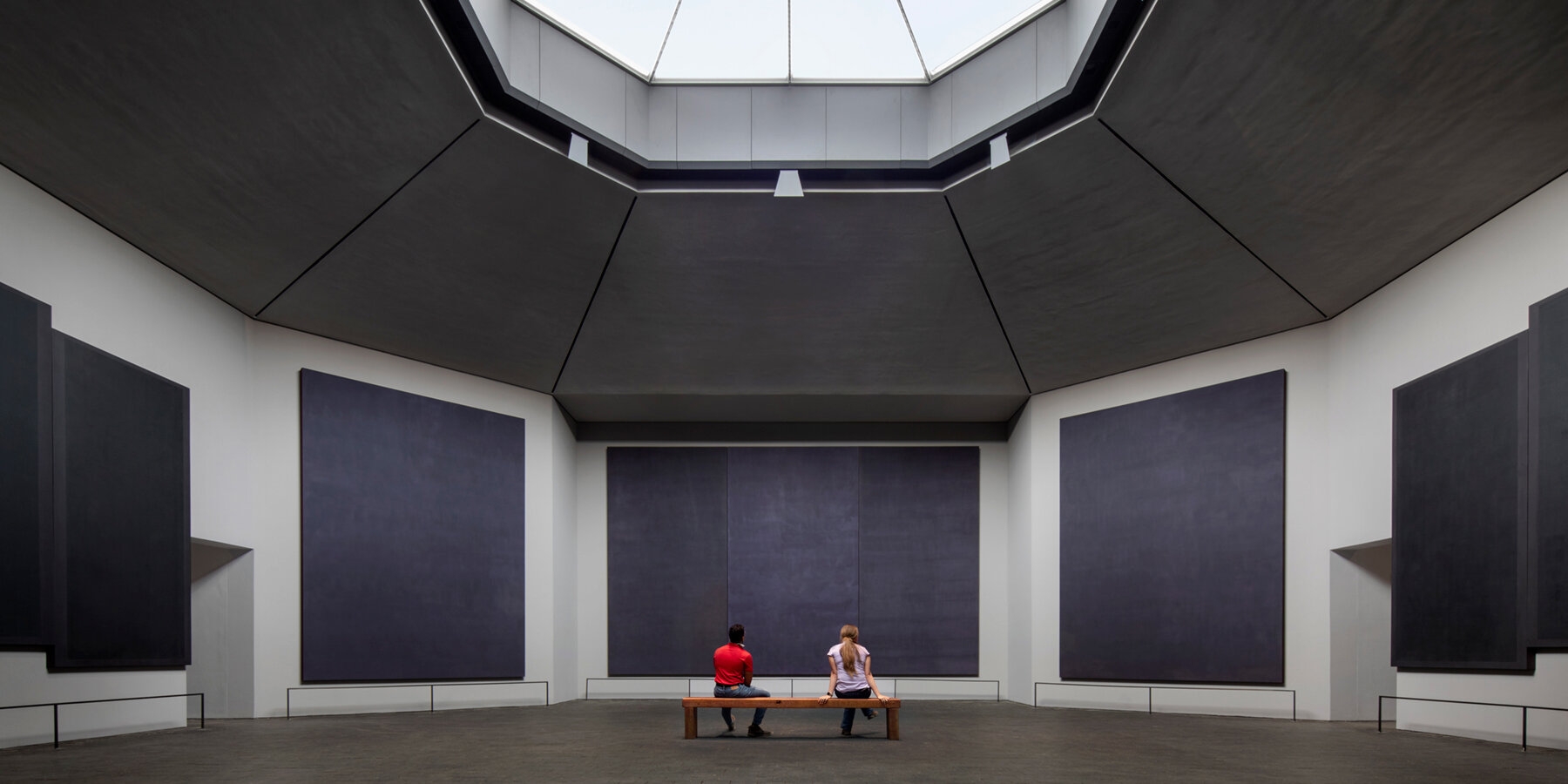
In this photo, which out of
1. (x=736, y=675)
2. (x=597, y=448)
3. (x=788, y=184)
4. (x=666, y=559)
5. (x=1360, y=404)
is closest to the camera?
(x=736, y=675)

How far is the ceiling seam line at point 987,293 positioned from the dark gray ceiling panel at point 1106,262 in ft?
0.27

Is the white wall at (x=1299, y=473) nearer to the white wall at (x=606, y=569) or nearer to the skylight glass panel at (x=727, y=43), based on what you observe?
the white wall at (x=606, y=569)

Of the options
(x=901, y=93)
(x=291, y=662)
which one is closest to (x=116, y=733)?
(x=291, y=662)

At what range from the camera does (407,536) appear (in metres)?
18.6

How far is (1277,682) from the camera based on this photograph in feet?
54.9

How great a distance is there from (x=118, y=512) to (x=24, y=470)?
193 centimetres

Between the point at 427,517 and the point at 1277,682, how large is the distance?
543 inches

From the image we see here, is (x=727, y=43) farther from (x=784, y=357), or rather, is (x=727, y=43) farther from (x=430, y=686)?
(x=430, y=686)

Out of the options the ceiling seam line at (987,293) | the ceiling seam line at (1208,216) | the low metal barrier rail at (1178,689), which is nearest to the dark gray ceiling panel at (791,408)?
the ceiling seam line at (987,293)

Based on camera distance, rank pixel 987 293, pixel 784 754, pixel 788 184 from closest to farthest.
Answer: pixel 784 754
pixel 788 184
pixel 987 293

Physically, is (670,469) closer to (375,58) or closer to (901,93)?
(901,93)

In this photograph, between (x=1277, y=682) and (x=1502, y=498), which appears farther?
(x=1277, y=682)

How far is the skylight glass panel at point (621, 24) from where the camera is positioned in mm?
15422

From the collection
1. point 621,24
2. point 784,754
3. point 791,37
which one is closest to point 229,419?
point 621,24
